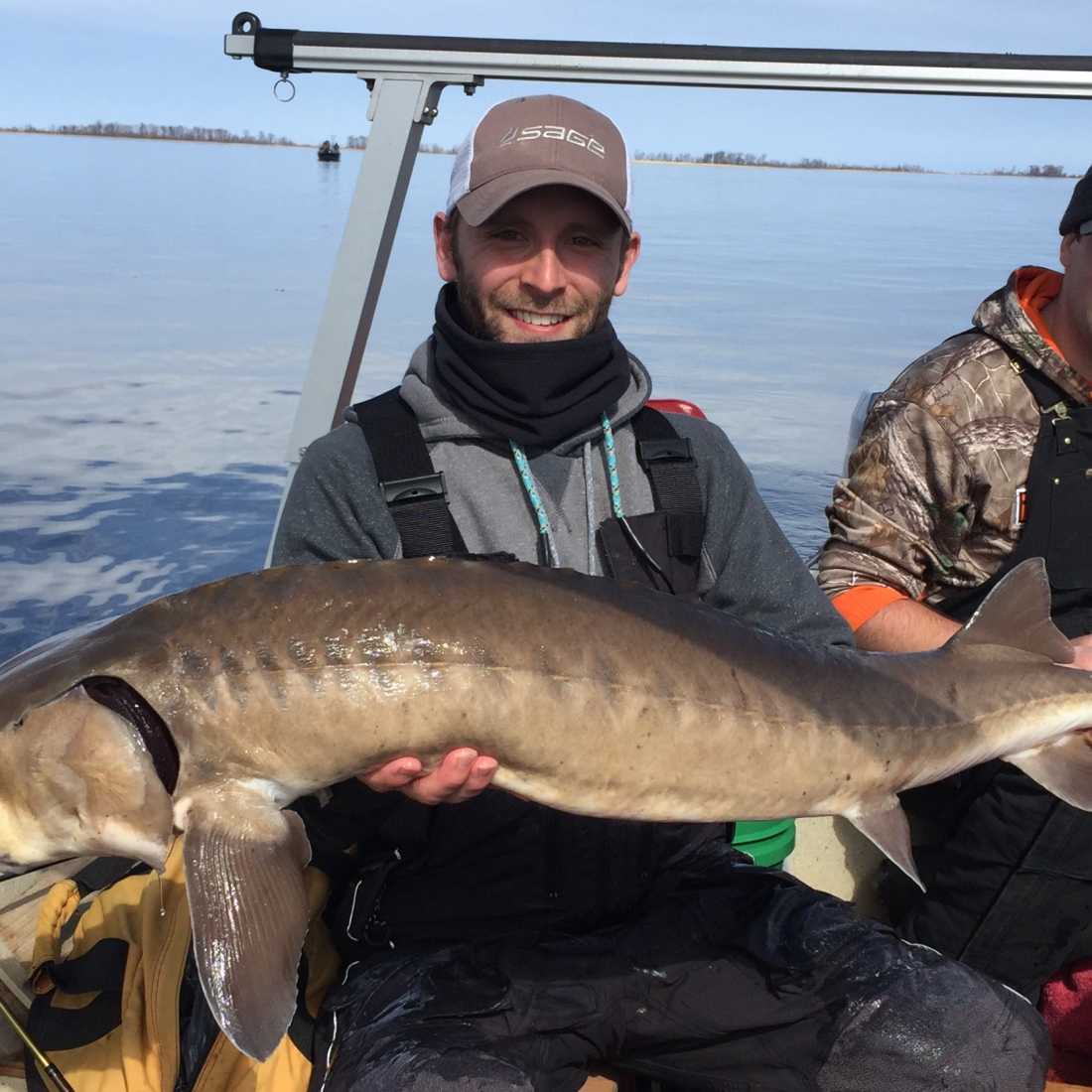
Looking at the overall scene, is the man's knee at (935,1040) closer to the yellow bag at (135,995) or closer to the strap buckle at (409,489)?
the yellow bag at (135,995)

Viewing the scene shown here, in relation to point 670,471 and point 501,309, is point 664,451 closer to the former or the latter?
point 670,471

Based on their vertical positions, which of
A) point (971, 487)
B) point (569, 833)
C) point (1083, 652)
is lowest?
point (569, 833)

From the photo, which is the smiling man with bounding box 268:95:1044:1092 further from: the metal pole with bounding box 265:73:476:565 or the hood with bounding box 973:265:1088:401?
the hood with bounding box 973:265:1088:401

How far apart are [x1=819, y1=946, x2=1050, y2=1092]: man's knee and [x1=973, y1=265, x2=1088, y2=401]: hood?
70.2 inches

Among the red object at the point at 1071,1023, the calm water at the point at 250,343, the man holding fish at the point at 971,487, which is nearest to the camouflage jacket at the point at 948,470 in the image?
the man holding fish at the point at 971,487

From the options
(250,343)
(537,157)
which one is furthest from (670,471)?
(250,343)

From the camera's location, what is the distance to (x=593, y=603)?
227 centimetres

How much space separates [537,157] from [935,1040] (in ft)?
6.50

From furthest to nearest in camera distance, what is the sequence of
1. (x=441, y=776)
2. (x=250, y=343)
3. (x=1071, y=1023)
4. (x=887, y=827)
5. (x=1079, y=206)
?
(x=250, y=343), (x=1079, y=206), (x=1071, y=1023), (x=887, y=827), (x=441, y=776)

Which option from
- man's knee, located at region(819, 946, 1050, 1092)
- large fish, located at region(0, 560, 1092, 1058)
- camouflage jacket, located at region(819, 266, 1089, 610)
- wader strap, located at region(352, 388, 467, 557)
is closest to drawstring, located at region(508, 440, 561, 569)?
wader strap, located at region(352, 388, 467, 557)

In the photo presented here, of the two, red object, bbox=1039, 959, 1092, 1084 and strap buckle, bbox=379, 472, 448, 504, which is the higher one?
strap buckle, bbox=379, 472, 448, 504

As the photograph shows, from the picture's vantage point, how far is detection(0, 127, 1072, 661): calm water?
808 centimetres

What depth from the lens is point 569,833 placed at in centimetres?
268

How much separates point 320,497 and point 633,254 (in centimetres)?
Result: 99
